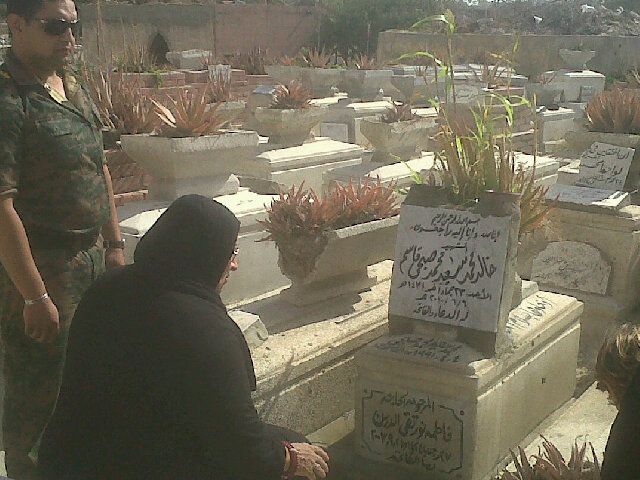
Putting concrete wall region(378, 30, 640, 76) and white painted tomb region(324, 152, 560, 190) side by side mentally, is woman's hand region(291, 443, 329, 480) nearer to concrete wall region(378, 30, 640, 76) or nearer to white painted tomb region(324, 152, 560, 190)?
white painted tomb region(324, 152, 560, 190)

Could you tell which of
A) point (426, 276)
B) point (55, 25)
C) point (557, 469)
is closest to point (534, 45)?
point (426, 276)

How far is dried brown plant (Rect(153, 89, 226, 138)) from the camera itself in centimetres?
411

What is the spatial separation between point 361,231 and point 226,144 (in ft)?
3.50

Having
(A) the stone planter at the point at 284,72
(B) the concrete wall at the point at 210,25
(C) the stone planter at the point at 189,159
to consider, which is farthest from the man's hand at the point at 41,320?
(B) the concrete wall at the point at 210,25

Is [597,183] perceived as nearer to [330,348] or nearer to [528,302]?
[528,302]

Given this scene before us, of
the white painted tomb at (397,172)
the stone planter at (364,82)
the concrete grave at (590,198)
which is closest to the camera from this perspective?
the concrete grave at (590,198)

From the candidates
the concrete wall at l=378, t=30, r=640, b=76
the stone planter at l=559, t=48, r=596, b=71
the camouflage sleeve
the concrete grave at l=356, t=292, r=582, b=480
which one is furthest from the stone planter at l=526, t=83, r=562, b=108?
the concrete wall at l=378, t=30, r=640, b=76

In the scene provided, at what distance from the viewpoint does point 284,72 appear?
32.8 feet

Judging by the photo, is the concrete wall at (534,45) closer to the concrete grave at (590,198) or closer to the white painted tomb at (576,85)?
the white painted tomb at (576,85)

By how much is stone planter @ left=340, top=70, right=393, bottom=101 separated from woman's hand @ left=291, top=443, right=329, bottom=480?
7.60 m

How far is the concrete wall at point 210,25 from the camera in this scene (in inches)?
645

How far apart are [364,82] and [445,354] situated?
7064 mm

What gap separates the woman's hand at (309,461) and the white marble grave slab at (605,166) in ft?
10.8

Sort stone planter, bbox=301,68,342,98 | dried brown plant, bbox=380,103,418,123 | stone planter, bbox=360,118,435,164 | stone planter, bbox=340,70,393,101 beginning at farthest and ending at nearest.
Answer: stone planter, bbox=340,70,393,101, stone planter, bbox=301,68,342,98, dried brown plant, bbox=380,103,418,123, stone planter, bbox=360,118,435,164
